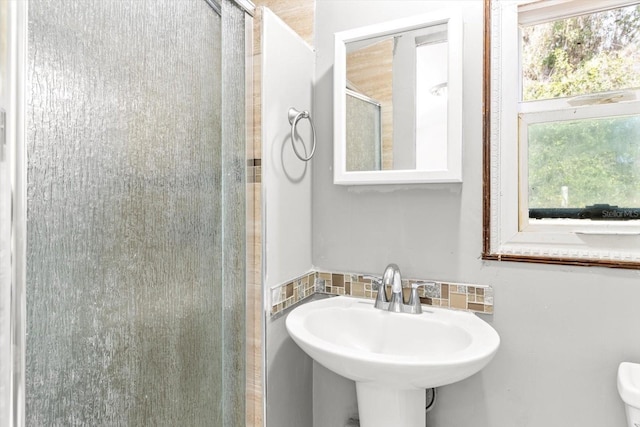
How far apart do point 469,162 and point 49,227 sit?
1169 millimetres

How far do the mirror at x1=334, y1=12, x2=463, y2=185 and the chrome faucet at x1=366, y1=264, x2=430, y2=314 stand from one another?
319 mm

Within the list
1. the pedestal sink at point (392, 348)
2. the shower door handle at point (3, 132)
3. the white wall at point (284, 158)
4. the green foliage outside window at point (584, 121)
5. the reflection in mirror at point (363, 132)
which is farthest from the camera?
the reflection in mirror at point (363, 132)

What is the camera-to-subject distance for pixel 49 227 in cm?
67

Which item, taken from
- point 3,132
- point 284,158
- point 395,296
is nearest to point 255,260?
point 284,158

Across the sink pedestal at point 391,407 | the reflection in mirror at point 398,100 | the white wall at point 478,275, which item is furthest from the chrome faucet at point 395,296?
the reflection in mirror at point 398,100

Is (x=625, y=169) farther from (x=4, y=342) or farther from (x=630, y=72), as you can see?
(x=4, y=342)

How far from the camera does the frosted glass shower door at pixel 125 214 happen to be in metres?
0.66

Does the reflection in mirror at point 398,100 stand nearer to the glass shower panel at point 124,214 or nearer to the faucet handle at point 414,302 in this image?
the faucet handle at point 414,302

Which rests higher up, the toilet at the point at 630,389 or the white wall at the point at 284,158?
the white wall at the point at 284,158

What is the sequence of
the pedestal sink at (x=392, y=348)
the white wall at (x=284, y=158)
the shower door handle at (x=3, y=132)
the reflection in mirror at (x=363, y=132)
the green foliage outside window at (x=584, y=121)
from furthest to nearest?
1. the reflection in mirror at (x=363, y=132)
2. the white wall at (x=284, y=158)
3. the green foliage outside window at (x=584, y=121)
4. the pedestal sink at (x=392, y=348)
5. the shower door handle at (x=3, y=132)

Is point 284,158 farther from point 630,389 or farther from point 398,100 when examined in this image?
point 630,389

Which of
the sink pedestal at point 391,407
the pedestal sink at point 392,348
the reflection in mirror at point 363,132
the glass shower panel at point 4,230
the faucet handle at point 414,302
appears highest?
the reflection in mirror at point 363,132

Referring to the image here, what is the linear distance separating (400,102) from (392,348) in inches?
33.1

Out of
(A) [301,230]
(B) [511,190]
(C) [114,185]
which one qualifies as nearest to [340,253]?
(A) [301,230]
